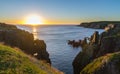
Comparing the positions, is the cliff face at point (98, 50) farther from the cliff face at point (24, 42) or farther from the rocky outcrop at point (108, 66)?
the rocky outcrop at point (108, 66)

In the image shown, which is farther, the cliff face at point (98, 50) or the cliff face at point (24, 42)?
the cliff face at point (24, 42)

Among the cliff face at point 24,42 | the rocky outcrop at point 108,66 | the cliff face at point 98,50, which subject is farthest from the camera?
the cliff face at point 24,42

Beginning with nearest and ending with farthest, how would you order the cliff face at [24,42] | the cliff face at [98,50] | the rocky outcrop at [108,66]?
the rocky outcrop at [108,66] → the cliff face at [98,50] → the cliff face at [24,42]

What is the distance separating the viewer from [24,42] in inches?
2371

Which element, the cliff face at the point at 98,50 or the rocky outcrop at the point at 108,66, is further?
the cliff face at the point at 98,50

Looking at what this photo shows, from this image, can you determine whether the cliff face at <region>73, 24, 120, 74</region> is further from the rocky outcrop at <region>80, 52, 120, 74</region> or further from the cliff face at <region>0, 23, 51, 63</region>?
the rocky outcrop at <region>80, 52, 120, 74</region>

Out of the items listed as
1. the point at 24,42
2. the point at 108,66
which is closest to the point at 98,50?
the point at 24,42

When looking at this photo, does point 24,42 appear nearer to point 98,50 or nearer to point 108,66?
point 98,50

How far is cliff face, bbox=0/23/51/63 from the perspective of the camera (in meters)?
56.2

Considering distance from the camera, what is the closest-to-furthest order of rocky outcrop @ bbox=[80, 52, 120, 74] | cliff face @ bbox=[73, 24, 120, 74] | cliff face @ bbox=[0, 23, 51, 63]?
rocky outcrop @ bbox=[80, 52, 120, 74]
cliff face @ bbox=[73, 24, 120, 74]
cliff face @ bbox=[0, 23, 51, 63]

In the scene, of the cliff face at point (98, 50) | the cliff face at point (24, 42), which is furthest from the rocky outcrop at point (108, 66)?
the cliff face at point (24, 42)

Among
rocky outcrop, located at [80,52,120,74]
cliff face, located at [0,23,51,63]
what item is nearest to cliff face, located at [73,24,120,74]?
cliff face, located at [0,23,51,63]

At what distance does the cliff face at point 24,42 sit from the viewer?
56.2m

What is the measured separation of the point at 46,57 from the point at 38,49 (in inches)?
135
